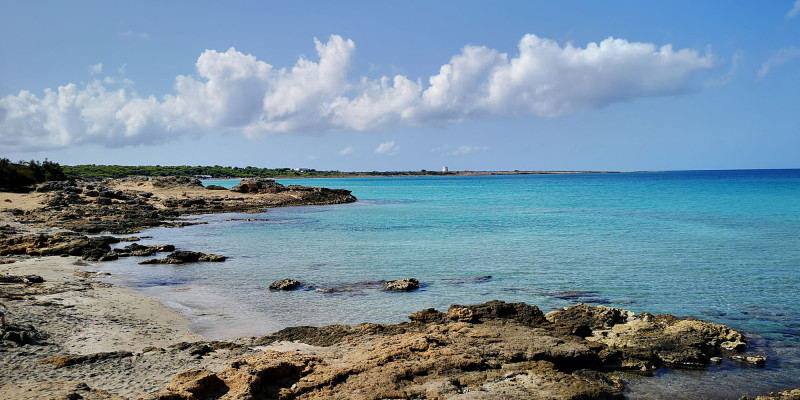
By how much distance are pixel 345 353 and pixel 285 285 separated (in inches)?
292

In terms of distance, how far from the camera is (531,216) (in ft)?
137

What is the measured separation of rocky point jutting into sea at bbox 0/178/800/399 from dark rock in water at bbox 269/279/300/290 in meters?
3.60

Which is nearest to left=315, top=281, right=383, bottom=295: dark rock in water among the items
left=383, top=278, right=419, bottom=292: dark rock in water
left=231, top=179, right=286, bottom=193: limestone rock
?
left=383, top=278, right=419, bottom=292: dark rock in water

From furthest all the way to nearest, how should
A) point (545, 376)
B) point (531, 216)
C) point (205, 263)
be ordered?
point (531, 216) → point (205, 263) → point (545, 376)

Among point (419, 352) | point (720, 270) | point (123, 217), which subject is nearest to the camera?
point (419, 352)

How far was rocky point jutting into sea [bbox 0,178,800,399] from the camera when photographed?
7.80m

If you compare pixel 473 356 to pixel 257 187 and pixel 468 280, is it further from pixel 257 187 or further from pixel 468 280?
pixel 257 187

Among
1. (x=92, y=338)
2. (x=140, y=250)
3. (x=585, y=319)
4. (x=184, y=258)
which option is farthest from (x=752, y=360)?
(x=140, y=250)

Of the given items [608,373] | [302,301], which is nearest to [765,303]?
[608,373]

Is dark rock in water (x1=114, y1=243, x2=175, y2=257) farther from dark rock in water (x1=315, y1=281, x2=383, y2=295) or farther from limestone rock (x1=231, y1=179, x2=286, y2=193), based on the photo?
limestone rock (x1=231, y1=179, x2=286, y2=193)

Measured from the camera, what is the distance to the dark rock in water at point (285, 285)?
651 inches

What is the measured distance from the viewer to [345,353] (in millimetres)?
9641

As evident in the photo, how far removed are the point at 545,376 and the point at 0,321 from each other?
10.8 metres

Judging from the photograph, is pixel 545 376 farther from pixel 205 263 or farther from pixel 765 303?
pixel 205 263
